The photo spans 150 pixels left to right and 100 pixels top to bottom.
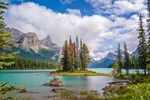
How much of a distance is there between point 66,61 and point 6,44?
Result: 106316mm

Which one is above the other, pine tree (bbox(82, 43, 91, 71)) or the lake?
pine tree (bbox(82, 43, 91, 71))

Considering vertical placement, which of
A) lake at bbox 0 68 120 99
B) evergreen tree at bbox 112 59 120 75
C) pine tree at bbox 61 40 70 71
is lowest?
lake at bbox 0 68 120 99

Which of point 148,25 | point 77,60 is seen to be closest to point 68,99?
point 148,25

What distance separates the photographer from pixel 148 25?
61.8m

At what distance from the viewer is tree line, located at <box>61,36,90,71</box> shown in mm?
122500

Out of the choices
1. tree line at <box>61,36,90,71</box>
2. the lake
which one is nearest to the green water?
the lake

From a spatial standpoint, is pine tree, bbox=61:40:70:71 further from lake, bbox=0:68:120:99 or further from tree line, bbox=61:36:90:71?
lake, bbox=0:68:120:99

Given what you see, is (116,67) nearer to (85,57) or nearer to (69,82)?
(85,57)

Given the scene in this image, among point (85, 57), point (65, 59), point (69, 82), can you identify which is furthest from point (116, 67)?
point (69, 82)

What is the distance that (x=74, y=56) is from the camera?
135875mm

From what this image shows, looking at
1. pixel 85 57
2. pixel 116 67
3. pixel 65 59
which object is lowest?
pixel 116 67

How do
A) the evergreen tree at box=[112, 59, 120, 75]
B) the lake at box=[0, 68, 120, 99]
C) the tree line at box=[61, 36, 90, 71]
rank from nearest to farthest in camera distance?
the lake at box=[0, 68, 120, 99]
the evergreen tree at box=[112, 59, 120, 75]
the tree line at box=[61, 36, 90, 71]

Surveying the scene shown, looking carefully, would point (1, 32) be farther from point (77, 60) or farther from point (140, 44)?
point (77, 60)

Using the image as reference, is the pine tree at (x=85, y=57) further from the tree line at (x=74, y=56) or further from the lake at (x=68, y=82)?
the lake at (x=68, y=82)
